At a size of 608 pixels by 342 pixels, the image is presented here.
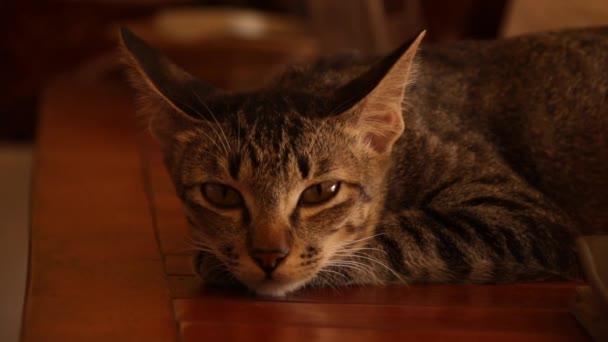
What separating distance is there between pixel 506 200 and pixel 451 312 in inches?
15.8

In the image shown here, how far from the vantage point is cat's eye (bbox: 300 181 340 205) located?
1720 millimetres

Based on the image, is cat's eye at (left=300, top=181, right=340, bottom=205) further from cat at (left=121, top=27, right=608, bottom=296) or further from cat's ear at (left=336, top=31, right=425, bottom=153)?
cat's ear at (left=336, top=31, right=425, bottom=153)

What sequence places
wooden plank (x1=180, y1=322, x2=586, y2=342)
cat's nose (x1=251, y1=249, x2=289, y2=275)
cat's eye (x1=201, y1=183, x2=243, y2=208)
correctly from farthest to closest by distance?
1. cat's eye (x1=201, y1=183, x2=243, y2=208)
2. cat's nose (x1=251, y1=249, x2=289, y2=275)
3. wooden plank (x1=180, y1=322, x2=586, y2=342)

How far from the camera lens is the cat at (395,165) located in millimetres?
1693

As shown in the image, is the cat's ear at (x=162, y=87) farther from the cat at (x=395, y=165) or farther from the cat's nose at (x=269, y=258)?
the cat's nose at (x=269, y=258)

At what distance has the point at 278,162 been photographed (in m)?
1.68

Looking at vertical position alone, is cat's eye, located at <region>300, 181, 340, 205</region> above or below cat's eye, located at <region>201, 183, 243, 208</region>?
below

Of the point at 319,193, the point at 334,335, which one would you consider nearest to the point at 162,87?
the point at 319,193

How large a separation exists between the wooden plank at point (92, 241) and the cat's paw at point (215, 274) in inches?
3.5

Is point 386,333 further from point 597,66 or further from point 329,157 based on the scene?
point 597,66

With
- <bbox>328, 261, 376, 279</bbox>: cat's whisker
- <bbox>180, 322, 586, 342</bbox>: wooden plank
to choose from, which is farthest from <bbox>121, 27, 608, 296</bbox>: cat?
A: <bbox>180, 322, 586, 342</bbox>: wooden plank

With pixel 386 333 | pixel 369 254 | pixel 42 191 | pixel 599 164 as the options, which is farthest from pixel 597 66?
pixel 42 191

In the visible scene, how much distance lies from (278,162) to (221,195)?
0.15 metres

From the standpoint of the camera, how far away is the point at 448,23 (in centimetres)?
314
